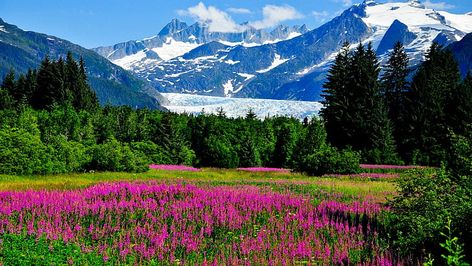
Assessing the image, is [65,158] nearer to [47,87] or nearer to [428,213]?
[428,213]

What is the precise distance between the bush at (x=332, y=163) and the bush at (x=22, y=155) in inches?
728

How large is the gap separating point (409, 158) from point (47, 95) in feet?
207

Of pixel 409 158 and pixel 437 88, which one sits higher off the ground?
pixel 437 88

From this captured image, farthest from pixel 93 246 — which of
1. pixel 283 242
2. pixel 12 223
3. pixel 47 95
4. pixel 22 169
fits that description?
pixel 47 95

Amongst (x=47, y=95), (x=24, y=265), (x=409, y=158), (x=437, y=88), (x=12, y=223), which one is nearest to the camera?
(x=24, y=265)

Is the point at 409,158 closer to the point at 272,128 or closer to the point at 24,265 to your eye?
the point at 272,128

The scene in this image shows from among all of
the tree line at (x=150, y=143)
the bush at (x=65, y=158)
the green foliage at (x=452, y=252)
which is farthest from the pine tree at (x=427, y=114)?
the green foliage at (x=452, y=252)

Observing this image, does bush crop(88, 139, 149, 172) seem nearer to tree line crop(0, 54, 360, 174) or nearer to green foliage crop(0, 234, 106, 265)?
tree line crop(0, 54, 360, 174)

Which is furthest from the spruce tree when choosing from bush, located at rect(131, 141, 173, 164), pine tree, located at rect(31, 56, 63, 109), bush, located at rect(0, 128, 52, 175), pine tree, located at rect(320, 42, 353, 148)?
pine tree, located at rect(31, 56, 63, 109)

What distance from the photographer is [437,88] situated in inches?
2192

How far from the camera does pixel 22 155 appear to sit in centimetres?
2694

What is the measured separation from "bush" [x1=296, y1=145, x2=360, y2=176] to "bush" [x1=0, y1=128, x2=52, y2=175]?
18.5m

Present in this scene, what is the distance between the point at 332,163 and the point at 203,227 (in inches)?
968

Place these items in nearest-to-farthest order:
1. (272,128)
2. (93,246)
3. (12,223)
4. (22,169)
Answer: (93,246), (12,223), (22,169), (272,128)
